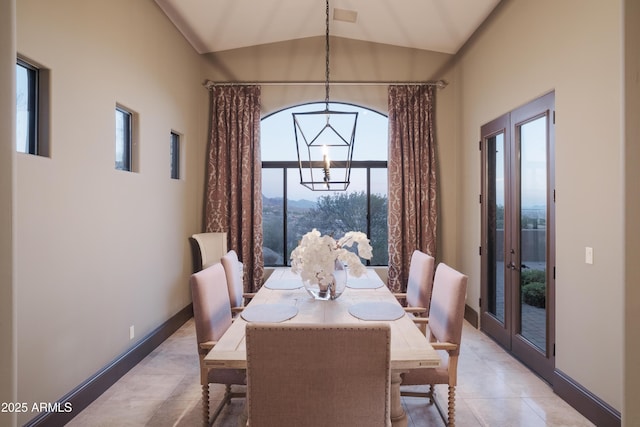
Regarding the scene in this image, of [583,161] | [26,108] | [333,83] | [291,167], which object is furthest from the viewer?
[291,167]

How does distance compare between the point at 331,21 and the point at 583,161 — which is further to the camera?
the point at 331,21

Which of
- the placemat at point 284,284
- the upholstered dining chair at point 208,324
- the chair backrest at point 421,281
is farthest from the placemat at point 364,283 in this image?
the upholstered dining chair at point 208,324

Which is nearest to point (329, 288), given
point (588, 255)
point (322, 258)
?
point (322, 258)

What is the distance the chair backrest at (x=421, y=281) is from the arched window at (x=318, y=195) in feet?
6.97

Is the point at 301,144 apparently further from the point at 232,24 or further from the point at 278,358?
the point at 232,24

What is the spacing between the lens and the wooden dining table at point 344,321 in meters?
1.59

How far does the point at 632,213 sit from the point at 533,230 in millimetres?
2479

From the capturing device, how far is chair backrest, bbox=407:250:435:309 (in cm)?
277

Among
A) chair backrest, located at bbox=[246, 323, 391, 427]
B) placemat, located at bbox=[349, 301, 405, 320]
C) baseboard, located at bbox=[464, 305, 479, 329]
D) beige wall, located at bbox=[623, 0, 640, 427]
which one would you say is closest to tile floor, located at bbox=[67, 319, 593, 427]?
placemat, located at bbox=[349, 301, 405, 320]

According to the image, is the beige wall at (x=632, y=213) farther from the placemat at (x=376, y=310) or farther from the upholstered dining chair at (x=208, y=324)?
the upholstered dining chair at (x=208, y=324)

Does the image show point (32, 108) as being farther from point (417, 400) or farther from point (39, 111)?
point (417, 400)

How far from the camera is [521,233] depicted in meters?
3.31

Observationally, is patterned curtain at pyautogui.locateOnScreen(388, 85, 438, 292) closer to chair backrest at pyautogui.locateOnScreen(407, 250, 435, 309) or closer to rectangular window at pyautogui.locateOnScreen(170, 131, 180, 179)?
chair backrest at pyautogui.locateOnScreen(407, 250, 435, 309)

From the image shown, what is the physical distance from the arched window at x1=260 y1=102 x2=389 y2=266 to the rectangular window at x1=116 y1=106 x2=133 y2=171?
2077 millimetres
